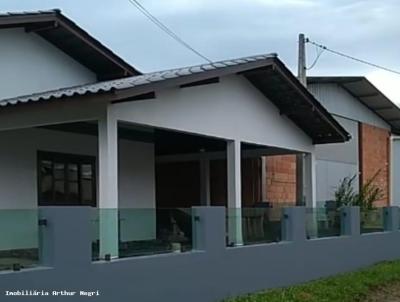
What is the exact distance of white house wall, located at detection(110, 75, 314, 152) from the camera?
10.5 m

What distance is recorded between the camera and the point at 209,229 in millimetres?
9945

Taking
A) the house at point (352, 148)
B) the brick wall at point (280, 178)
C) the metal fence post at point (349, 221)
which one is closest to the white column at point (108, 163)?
the metal fence post at point (349, 221)

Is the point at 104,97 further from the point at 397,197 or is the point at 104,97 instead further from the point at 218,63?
the point at 397,197

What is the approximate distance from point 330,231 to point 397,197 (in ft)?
51.3

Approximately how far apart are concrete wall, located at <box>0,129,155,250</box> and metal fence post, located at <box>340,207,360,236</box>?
4246mm

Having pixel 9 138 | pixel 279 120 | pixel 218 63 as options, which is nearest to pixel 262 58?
pixel 218 63

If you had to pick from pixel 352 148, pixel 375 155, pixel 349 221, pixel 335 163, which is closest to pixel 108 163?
pixel 349 221

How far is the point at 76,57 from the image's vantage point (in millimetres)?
14398

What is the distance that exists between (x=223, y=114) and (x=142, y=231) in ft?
12.8

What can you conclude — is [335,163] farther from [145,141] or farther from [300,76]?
[145,141]

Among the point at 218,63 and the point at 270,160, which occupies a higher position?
the point at 218,63

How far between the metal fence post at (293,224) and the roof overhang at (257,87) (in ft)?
8.37

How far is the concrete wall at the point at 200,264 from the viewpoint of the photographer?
23.8 ft

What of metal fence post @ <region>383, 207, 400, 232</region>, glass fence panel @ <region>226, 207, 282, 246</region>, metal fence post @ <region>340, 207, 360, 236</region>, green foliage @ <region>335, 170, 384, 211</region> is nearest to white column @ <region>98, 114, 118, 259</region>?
glass fence panel @ <region>226, 207, 282, 246</region>
